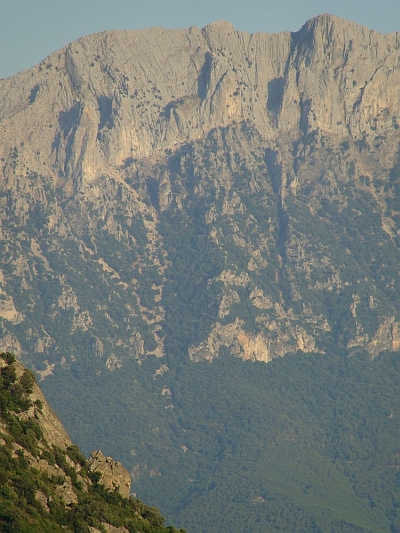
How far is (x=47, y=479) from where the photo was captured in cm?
7650

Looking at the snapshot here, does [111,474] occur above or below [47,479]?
above

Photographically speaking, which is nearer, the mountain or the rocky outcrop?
the mountain

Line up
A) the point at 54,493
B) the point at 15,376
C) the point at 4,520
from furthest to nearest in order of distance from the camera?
the point at 15,376
the point at 54,493
the point at 4,520

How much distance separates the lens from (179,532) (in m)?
85.0

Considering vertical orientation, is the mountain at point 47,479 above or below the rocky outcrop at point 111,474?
Result: below

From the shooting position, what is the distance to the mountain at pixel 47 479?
2849 inches

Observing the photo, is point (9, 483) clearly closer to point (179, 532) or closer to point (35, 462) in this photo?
point (35, 462)

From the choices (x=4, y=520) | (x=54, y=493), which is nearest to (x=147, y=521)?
(x=54, y=493)

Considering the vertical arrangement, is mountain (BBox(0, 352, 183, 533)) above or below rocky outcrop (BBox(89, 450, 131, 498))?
below

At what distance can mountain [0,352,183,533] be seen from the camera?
72.4m

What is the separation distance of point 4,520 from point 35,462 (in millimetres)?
7595

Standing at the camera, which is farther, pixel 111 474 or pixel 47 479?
pixel 111 474

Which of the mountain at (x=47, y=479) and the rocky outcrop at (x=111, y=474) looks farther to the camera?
the rocky outcrop at (x=111, y=474)

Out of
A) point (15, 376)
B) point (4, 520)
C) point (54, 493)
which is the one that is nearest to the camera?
point (4, 520)
